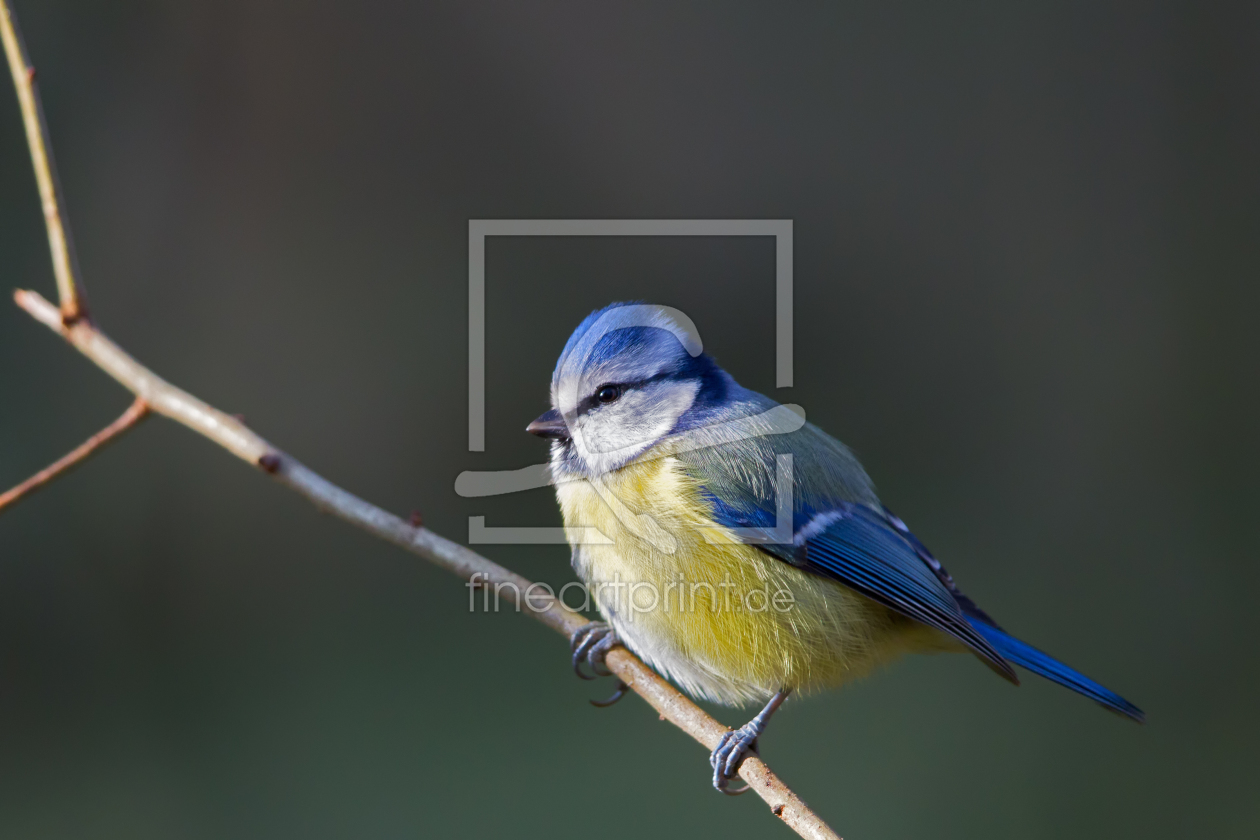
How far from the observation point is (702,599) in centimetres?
141

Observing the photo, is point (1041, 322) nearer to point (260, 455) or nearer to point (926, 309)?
point (926, 309)

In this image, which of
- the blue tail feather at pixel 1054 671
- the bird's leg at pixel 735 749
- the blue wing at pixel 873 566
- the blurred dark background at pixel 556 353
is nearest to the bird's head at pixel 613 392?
the blue wing at pixel 873 566

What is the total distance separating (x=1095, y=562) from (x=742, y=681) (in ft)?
6.16

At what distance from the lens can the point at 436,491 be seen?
2848 millimetres

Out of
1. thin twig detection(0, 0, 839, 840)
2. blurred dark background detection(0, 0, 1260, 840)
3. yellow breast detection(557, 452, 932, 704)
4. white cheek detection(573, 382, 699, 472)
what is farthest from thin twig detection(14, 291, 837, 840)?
blurred dark background detection(0, 0, 1260, 840)

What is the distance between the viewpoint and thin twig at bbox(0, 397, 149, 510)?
960mm

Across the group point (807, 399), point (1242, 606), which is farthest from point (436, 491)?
point (1242, 606)

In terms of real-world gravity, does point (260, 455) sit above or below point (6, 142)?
below

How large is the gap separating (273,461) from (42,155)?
1.27ft

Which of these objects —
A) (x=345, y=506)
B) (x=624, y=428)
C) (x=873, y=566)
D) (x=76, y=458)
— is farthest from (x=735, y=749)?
(x=76, y=458)

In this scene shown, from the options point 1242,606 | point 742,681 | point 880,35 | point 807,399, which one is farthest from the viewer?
point 880,35

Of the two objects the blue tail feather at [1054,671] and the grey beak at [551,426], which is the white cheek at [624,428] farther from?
the blue tail feather at [1054,671]

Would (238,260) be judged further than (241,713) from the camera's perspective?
Yes

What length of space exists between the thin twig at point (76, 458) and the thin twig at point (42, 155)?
137 millimetres
